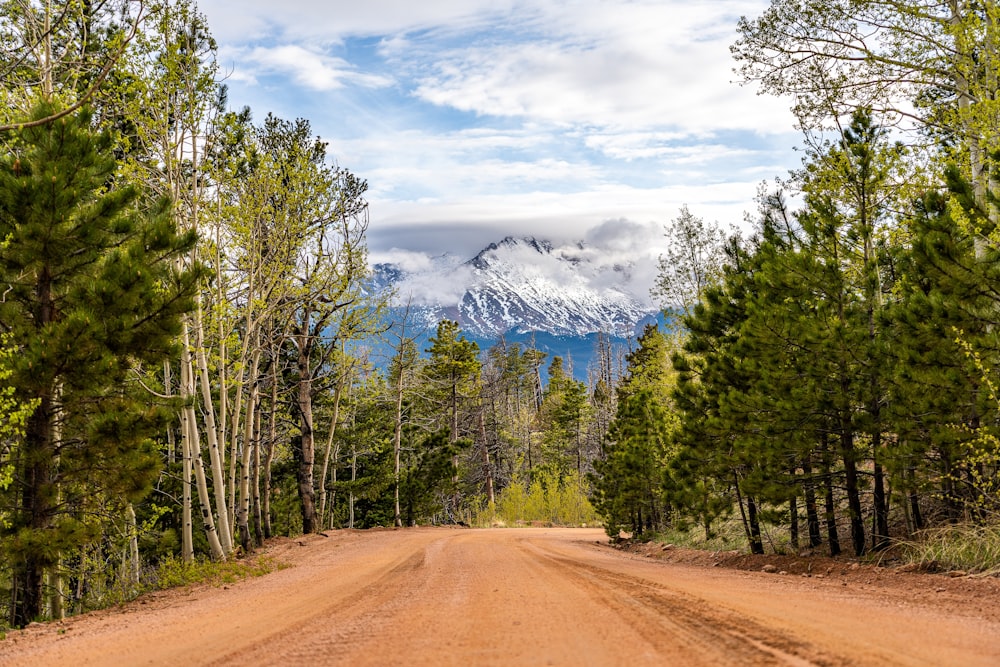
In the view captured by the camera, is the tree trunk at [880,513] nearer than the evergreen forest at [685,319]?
No

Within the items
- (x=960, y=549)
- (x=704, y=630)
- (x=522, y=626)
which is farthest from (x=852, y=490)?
(x=522, y=626)

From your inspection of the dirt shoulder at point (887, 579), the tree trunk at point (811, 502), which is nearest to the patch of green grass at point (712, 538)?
the dirt shoulder at point (887, 579)

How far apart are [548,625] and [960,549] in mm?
6619

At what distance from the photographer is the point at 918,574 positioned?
8.12 m

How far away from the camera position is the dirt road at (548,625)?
3.76 m

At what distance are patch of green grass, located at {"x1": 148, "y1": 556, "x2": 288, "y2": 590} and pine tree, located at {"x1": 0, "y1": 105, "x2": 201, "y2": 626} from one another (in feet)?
6.88

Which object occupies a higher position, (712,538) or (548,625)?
(548,625)

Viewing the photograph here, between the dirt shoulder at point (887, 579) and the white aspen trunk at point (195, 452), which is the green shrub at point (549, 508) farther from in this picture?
the white aspen trunk at point (195, 452)

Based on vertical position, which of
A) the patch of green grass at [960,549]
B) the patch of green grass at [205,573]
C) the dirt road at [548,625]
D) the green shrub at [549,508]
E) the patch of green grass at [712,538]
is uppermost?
the dirt road at [548,625]

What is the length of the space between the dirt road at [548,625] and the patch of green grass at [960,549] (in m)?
0.62

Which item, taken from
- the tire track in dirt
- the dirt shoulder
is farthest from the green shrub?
the tire track in dirt

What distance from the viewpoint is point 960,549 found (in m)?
8.22

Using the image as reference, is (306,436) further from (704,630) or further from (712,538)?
(704,630)

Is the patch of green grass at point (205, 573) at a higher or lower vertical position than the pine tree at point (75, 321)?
lower
